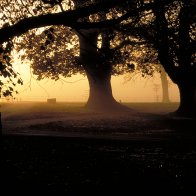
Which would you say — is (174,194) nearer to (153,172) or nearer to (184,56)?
(153,172)

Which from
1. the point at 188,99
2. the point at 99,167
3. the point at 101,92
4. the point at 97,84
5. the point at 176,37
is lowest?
the point at 99,167

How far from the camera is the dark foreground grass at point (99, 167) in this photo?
Result: 895 centimetres

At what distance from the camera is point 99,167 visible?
1149 cm

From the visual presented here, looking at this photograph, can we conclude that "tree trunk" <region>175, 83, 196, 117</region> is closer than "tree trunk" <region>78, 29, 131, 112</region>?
Yes

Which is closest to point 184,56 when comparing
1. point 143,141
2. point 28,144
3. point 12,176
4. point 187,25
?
point 187,25

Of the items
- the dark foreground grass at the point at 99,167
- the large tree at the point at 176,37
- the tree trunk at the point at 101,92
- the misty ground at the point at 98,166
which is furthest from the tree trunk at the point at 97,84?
the dark foreground grass at the point at 99,167

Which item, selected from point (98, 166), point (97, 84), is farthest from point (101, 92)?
point (98, 166)

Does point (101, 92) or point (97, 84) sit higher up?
point (97, 84)

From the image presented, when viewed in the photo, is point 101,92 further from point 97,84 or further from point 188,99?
point 188,99

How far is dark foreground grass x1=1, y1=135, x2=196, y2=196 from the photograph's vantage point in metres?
8.95

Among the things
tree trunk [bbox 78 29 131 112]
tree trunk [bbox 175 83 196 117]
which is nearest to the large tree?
tree trunk [bbox 175 83 196 117]

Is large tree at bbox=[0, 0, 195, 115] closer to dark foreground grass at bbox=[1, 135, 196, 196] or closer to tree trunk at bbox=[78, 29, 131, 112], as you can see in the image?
dark foreground grass at bbox=[1, 135, 196, 196]

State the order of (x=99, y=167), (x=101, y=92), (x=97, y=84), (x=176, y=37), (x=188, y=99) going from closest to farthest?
(x=99, y=167) → (x=176, y=37) → (x=188, y=99) → (x=97, y=84) → (x=101, y=92)

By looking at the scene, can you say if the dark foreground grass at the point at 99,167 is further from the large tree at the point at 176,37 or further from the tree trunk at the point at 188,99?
the tree trunk at the point at 188,99
